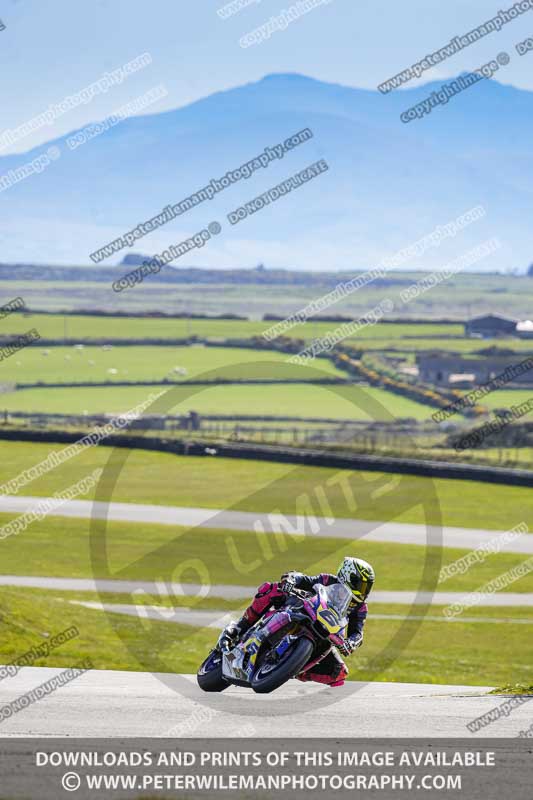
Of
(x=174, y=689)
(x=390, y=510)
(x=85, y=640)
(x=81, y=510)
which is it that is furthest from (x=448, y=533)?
(x=174, y=689)

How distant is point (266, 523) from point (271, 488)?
801cm

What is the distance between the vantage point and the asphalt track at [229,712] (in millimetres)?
15367

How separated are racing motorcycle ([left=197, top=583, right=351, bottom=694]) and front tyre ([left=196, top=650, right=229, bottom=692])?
2.42 feet

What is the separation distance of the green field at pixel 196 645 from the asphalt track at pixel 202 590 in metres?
1.75

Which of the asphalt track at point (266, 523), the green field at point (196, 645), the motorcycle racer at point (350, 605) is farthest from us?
the asphalt track at point (266, 523)

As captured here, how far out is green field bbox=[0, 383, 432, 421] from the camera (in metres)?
110

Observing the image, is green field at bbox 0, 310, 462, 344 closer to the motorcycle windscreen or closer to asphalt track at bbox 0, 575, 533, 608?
asphalt track at bbox 0, 575, 533, 608

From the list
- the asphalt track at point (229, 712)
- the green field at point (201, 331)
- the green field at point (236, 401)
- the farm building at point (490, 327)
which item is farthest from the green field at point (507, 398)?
the asphalt track at point (229, 712)

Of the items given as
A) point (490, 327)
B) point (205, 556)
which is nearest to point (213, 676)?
point (205, 556)

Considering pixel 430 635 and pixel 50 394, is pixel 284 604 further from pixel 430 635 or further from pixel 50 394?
pixel 50 394

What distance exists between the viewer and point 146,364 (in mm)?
152000

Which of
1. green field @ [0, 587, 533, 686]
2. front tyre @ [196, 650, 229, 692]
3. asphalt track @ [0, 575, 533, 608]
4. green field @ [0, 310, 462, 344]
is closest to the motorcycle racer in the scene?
front tyre @ [196, 650, 229, 692]

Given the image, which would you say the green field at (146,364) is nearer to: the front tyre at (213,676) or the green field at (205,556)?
the green field at (205,556)

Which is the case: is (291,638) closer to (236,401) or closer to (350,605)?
(350,605)
